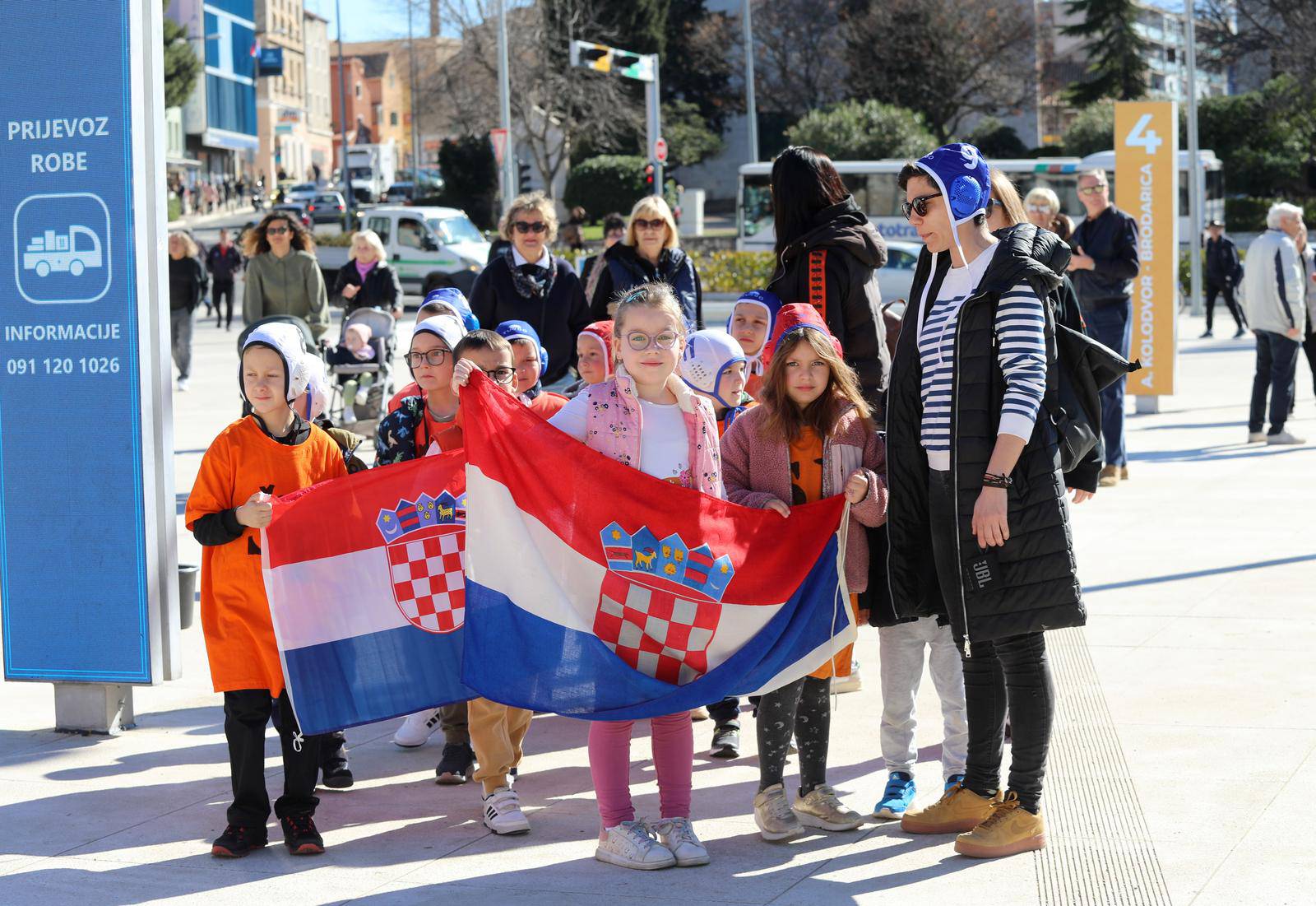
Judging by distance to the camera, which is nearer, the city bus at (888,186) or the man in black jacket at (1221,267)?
the man in black jacket at (1221,267)

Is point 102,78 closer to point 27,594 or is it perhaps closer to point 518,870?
point 27,594

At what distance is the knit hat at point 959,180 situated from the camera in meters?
4.65

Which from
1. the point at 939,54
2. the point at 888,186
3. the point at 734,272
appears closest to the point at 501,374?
the point at 734,272

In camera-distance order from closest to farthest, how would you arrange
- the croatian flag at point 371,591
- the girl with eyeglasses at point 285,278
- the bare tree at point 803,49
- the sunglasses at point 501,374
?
the croatian flag at point 371,591, the sunglasses at point 501,374, the girl with eyeglasses at point 285,278, the bare tree at point 803,49

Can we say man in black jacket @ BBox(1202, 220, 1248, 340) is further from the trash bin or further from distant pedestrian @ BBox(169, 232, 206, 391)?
the trash bin

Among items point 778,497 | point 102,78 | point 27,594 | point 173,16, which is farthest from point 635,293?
point 173,16

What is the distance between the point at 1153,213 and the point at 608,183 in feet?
123

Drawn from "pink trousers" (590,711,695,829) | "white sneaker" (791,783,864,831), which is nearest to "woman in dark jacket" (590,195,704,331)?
"white sneaker" (791,783,864,831)

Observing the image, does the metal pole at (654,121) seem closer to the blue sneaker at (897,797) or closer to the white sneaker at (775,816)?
the blue sneaker at (897,797)

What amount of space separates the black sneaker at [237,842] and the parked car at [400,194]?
197 ft

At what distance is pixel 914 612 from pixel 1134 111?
11849 mm

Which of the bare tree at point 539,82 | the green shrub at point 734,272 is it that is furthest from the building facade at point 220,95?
the green shrub at point 734,272

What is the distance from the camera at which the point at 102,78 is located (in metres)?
5.90

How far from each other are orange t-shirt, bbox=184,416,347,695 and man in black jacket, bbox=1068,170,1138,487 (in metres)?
7.09
